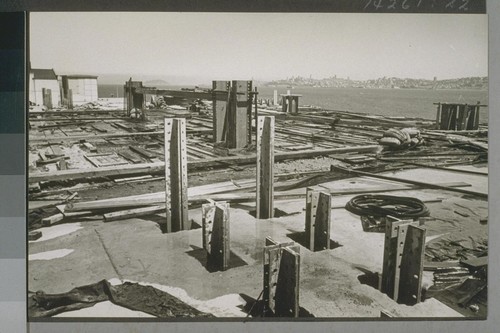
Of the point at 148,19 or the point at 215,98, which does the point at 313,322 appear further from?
the point at 148,19

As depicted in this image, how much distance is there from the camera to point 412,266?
A: 288 centimetres

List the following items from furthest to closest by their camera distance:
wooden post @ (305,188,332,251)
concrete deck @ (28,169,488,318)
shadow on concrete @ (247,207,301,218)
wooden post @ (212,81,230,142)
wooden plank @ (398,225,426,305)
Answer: wooden post @ (212,81,230,142) → shadow on concrete @ (247,207,301,218) → wooden post @ (305,188,332,251) → concrete deck @ (28,169,488,318) → wooden plank @ (398,225,426,305)

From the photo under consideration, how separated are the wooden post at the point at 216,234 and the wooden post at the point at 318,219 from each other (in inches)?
24.9

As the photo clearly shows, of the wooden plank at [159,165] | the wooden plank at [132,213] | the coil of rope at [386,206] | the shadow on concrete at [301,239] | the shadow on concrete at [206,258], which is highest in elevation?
the wooden plank at [159,165]

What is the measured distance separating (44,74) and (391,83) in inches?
105

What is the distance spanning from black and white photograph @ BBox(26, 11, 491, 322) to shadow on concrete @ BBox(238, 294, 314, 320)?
0.01 meters

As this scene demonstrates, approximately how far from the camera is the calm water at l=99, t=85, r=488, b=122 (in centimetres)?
313

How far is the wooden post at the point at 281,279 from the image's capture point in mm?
2861

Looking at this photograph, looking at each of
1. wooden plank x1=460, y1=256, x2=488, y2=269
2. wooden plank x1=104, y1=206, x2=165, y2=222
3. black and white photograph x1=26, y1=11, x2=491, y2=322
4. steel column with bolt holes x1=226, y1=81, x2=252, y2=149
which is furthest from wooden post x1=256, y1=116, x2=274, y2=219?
wooden plank x1=460, y1=256, x2=488, y2=269

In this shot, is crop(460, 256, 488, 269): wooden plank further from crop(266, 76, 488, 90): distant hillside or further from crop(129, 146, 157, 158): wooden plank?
crop(129, 146, 157, 158): wooden plank

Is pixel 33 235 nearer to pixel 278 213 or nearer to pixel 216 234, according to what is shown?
pixel 216 234

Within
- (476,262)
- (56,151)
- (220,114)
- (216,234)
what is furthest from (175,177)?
(476,262)

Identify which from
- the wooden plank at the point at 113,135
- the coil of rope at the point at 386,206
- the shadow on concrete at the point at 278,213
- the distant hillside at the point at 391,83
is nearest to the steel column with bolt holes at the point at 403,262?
the coil of rope at the point at 386,206

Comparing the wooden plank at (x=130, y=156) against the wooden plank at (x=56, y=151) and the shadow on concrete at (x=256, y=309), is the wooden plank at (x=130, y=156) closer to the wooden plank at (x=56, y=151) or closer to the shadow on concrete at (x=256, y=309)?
the wooden plank at (x=56, y=151)
